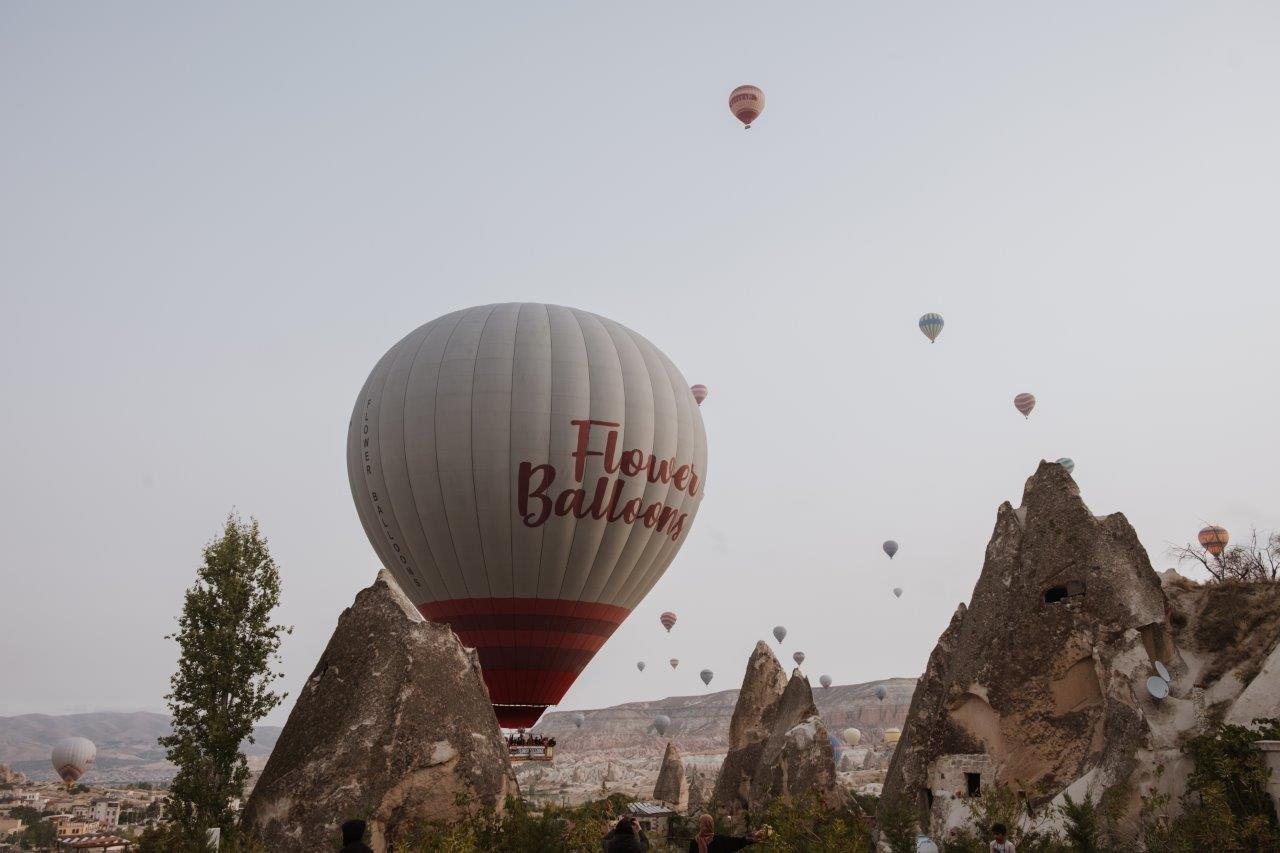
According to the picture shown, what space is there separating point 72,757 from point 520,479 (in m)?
51.5

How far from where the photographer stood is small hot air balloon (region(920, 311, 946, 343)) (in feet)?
155

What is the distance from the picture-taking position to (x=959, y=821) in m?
22.1

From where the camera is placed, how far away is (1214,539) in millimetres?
42875

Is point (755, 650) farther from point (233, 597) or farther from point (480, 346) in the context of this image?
point (233, 597)

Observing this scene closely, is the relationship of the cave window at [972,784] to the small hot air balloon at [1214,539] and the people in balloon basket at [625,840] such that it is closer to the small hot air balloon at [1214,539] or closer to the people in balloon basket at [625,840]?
the people in balloon basket at [625,840]

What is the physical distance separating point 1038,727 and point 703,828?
13.9 meters

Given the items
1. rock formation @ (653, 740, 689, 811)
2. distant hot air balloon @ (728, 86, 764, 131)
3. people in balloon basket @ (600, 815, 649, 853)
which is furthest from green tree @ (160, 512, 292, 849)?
rock formation @ (653, 740, 689, 811)

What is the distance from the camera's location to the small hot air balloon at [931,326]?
4725 centimetres

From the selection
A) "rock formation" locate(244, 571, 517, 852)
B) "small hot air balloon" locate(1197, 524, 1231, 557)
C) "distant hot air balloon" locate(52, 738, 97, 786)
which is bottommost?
"rock formation" locate(244, 571, 517, 852)

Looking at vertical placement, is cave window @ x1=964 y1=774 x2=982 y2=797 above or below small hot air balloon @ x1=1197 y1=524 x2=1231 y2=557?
below

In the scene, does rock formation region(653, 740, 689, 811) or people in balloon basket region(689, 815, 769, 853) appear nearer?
people in balloon basket region(689, 815, 769, 853)

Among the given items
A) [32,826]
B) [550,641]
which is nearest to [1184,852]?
[550,641]

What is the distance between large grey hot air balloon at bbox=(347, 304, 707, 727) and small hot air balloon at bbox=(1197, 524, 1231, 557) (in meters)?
21.8

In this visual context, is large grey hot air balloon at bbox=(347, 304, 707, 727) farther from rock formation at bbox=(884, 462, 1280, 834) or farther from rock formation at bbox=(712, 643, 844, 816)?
rock formation at bbox=(884, 462, 1280, 834)
